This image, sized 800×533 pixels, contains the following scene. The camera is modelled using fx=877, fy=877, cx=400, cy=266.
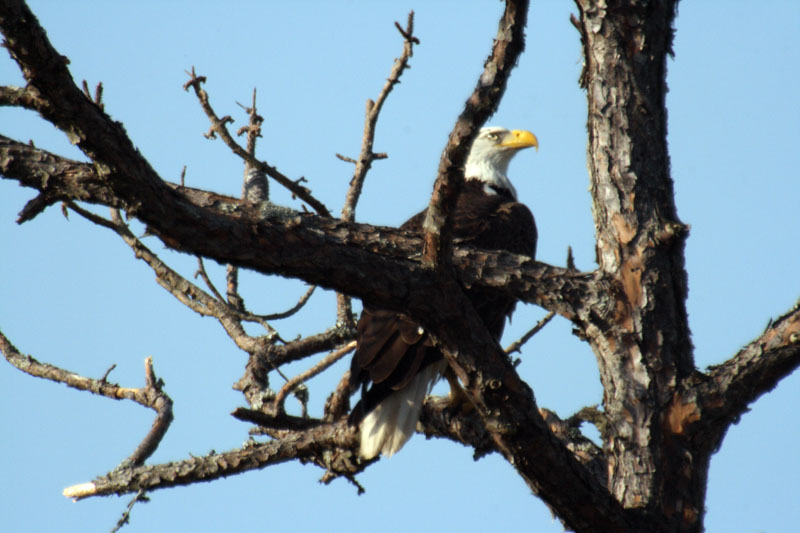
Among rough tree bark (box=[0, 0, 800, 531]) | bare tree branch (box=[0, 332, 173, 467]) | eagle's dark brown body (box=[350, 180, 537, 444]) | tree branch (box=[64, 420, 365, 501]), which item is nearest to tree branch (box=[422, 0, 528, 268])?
rough tree bark (box=[0, 0, 800, 531])

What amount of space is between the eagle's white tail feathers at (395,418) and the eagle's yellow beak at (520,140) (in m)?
2.38

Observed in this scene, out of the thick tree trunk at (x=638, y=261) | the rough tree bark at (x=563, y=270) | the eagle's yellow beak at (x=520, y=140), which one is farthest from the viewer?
the eagle's yellow beak at (x=520, y=140)

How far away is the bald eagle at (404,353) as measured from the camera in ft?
13.7

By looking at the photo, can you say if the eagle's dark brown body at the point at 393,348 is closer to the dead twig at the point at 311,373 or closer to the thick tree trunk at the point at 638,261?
the dead twig at the point at 311,373

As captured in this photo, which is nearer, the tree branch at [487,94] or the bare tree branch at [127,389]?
the tree branch at [487,94]

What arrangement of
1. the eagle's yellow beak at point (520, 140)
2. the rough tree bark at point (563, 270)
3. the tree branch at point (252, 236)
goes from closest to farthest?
the rough tree bark at point (563, 270) < the tree branch at point (252, 236) < the eagle's yellow beak at point (520, 140)

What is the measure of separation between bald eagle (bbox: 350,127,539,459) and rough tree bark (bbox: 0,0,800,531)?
0.47m

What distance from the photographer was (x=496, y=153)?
21.6 feet

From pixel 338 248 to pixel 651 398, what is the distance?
49.4 inches

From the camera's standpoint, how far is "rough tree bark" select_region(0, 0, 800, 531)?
7.51ft

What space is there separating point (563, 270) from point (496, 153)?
3562mm

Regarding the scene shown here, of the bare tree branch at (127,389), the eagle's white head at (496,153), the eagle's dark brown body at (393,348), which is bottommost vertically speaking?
the bare tree branch at (127,389)

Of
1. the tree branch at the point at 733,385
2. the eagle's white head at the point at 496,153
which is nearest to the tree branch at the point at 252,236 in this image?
the tree branch at the point at 733,385

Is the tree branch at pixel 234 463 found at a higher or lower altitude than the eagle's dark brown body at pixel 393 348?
lower
